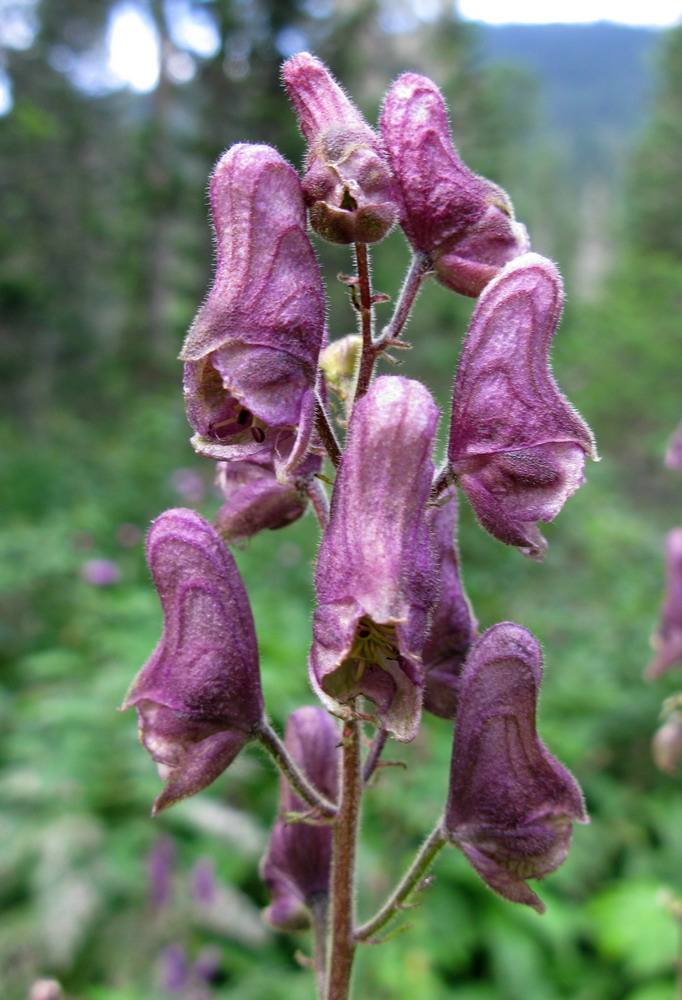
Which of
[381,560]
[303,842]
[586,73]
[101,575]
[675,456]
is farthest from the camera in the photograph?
[586,73]

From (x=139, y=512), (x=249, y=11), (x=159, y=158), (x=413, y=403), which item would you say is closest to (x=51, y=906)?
(x=413, y=403)

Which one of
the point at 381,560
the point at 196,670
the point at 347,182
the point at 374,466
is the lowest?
the point at 196,670

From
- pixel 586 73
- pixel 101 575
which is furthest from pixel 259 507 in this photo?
pixel 586 73

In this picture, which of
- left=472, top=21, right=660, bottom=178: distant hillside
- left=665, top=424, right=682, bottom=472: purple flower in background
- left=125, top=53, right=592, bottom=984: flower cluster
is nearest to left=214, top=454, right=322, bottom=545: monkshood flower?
left=125, top=53, right=592, bottom=984: flower cluster

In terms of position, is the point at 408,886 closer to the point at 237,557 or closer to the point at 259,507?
the point at 259,507

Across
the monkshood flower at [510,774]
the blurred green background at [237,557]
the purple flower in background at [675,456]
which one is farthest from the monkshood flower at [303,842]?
the purple flower in background at [675,456]

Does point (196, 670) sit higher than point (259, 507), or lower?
lower
